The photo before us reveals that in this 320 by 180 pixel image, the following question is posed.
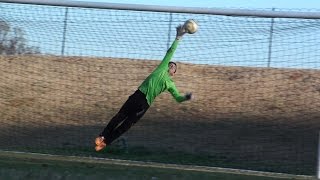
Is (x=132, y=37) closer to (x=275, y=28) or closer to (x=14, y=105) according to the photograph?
(x=275, y=28)

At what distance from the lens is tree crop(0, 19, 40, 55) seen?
11977 mm

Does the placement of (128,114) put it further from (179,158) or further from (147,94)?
(179,158)

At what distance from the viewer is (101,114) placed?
62.6 feet

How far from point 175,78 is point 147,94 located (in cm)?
945

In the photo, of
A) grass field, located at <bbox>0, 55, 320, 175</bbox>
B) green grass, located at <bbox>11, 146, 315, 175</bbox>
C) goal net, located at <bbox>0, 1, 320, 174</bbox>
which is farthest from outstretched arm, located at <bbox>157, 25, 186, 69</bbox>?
grass field, located at <bbox>0, 55, 320, 175</bbox>

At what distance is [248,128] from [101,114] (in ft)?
13.0

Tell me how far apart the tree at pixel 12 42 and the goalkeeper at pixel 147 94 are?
103 inches

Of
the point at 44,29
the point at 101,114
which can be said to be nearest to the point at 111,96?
the point at 101,114

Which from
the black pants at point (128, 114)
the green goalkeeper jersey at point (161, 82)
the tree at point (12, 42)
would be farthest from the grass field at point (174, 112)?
the green goalkeeper jersey at point (161, 82)

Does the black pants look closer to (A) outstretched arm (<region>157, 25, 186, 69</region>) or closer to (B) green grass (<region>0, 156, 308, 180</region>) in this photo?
(A) outstretched arm (<region>157, 25, 186, 69</region>)

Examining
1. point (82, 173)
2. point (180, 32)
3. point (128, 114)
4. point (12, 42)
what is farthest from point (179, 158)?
point (82, 173)

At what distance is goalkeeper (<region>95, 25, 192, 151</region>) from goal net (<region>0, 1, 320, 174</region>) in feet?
3.61

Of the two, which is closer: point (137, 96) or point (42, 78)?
point (137, 96)

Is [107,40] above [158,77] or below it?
above
